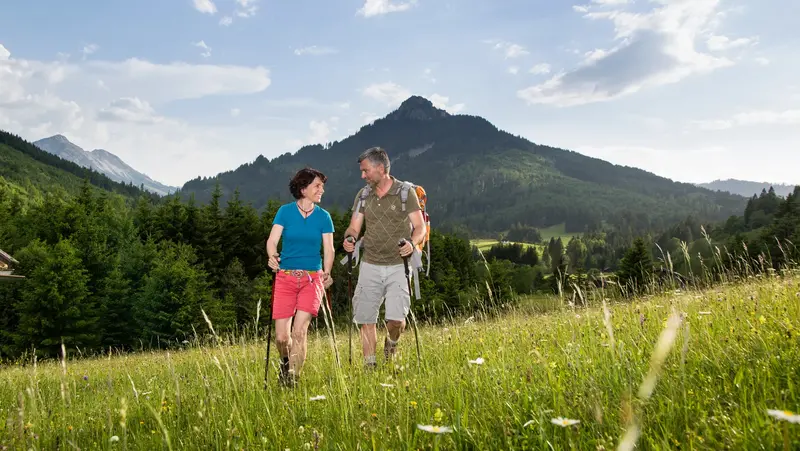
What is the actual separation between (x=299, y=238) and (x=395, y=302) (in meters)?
1.43

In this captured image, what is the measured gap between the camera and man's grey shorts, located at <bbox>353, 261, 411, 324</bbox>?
6250 mm

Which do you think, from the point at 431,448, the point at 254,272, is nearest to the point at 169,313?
the point at 254,272

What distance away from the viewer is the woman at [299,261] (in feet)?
19.2

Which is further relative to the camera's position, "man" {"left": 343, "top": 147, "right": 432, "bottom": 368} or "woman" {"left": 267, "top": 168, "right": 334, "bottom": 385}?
"man" {"left": 343, "top": 147, "right": 432, "bottom": 368}

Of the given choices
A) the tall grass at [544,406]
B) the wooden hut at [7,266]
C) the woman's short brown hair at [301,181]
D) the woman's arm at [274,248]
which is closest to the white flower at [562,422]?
the tall grass at [544,406]

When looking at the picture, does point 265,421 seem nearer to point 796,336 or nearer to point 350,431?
point 350,431

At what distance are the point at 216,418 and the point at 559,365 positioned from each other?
2.41 meters

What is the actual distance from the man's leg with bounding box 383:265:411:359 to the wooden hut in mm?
57174

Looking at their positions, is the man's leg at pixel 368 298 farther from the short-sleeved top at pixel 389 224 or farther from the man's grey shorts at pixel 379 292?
the short-sleeved top at pixel 389 224

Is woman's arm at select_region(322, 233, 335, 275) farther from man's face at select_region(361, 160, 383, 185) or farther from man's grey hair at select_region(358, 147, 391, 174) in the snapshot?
man's grey hair at select_region(358, 147, 391, 174)

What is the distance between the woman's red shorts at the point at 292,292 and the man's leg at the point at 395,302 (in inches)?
36.9

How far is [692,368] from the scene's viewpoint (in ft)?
9.84

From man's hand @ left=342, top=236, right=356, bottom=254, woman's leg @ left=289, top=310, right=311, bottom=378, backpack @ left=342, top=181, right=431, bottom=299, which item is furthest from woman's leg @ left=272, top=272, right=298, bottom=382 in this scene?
backpack @ left=342, top=181, right=431, bottom=299

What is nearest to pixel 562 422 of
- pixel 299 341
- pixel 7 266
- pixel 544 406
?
pixel 544 406
